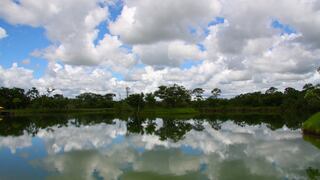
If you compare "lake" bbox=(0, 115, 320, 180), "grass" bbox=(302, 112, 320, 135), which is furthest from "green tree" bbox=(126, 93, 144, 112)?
"lake" bbox=(0, 115, 320, 180)

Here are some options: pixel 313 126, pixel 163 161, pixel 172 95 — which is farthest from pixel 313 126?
pixel 172 95

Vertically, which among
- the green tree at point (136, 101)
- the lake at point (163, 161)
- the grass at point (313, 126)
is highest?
the green tree at point (136, 101)

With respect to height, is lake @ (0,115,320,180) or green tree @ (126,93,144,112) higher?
green tree @ (126,93,144,112)

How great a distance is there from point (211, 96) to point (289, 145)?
326 ft

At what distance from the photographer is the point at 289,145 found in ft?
78.3

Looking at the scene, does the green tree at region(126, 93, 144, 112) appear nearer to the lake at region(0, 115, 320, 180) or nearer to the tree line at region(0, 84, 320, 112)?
the tree line at region(0, 84, 320, 112)

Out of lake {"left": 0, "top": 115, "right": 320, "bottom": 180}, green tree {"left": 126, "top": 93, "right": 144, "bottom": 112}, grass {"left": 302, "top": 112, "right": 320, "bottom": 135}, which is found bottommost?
lake {"left": 0, "top": 115, "right": 320, "bottom": 180}

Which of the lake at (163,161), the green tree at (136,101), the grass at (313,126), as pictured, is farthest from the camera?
the green tree at (136,101)

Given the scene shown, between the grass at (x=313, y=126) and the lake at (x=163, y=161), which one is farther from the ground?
the grass at (x=313, y=126)

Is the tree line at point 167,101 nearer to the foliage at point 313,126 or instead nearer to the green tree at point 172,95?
the green tree at point 172,95

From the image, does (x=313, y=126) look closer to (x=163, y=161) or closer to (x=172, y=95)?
(x=163, y=161)

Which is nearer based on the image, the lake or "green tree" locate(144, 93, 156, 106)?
the lake

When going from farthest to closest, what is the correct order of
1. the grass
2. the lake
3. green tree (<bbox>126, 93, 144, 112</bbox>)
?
green tree (<bbox>126, 93, 144, 112</bbox>) < the grass < the lake

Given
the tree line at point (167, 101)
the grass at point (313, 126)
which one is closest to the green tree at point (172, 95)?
the tree line at point (167, 101)
